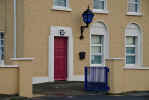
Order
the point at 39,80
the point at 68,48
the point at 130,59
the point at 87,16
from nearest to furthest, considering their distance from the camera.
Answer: the point at 39,80, the point at 87,16, the point at 68,48, the point at 130,59

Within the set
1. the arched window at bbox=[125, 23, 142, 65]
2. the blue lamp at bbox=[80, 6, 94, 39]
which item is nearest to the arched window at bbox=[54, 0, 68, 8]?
the blue lamp at bbox=[80, 6, 94, 39]

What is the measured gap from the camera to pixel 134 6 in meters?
18.0

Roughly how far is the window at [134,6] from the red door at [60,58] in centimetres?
427

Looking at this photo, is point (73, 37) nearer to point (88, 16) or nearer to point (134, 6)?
point (88, 16)

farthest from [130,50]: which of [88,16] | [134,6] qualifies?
[88,16]

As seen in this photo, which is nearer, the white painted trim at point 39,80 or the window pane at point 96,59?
the white painted trim at point 39,80

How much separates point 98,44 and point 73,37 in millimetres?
1606

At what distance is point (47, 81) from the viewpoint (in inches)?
606

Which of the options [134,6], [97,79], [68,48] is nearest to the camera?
[97,79]

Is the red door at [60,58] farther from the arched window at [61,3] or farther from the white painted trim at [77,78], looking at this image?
the arched window at [61,3]

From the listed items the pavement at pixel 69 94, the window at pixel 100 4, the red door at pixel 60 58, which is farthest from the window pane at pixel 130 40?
the pavement at pixel 69 94

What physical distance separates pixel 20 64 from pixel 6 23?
480 cm

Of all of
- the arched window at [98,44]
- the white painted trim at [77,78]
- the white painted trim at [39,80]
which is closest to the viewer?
the white painted trim at [39,80]

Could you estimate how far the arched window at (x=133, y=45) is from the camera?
17.8m
